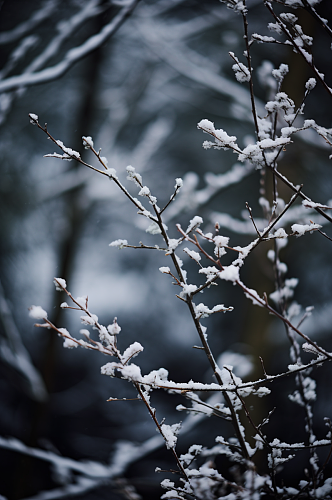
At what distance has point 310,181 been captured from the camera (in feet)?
7.39

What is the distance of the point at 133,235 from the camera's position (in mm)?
2791

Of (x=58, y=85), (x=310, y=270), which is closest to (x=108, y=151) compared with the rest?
(x=58, y=85)

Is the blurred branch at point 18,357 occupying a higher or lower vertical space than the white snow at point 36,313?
lower

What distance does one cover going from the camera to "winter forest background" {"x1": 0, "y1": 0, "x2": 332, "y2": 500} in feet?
6.80

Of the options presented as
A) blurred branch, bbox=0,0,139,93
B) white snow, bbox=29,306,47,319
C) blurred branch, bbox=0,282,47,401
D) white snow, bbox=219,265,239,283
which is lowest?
blurred branch, bbox=0,282,47,401

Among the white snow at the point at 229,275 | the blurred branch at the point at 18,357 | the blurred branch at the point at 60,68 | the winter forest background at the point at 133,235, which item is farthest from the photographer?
the winter forest background at the point at 133,235

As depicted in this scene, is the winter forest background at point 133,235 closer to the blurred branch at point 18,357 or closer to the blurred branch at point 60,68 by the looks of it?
the blurred branch at point 18,357

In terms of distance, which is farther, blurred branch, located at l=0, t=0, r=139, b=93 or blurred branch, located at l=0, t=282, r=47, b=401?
blurred branch, located at l=0, t=282, r=47, b=401

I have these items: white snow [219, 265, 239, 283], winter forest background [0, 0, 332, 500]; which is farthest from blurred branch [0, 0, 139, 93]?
white snow [219, 265, 239, 283]

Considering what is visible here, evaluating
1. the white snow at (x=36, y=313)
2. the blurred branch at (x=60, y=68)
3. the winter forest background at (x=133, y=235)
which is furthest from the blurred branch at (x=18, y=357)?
the white snow at (x=36, y=313)

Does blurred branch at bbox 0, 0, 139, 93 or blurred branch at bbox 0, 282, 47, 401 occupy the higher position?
blurred branch at bbox 0, 0, 139, 93

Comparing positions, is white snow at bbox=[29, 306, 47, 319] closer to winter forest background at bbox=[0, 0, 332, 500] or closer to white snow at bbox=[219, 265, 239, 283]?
white snow at bbox=[219, 265, 239, 283]

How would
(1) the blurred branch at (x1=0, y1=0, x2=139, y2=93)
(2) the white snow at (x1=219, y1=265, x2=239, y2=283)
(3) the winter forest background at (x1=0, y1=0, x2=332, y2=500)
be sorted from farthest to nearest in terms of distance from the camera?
(3) the winter forest background at (x1=0, y1=0, x2=332, y2=500) < (1) the blurred branch at (x1=0, y1=0, x2=139, y2=93) < (2) the white snow at (x1=219, y1=265, x2=239, y2=283)

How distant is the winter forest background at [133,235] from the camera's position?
6.80 feet
